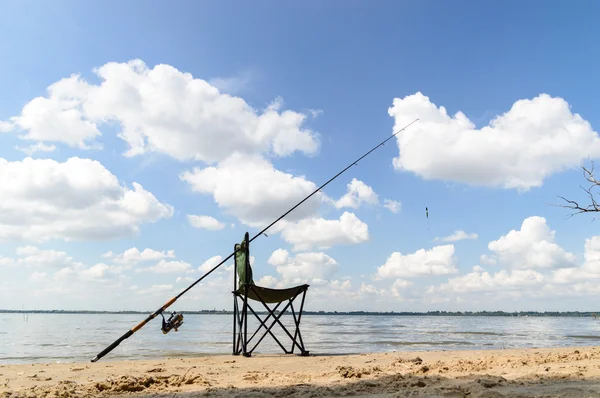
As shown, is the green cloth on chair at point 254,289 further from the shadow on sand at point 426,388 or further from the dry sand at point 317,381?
the shadow on sand at point 426,388

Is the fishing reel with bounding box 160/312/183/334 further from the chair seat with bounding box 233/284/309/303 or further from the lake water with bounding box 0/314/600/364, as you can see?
the lake water with bounding box 0/314/600/364

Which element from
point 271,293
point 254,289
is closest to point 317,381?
point 254,289

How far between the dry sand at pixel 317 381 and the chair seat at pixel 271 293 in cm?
279

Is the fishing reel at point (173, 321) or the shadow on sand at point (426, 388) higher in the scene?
the fishing reel at point (173, 321)

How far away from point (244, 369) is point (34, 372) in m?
5.38

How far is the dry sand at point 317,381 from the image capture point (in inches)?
275

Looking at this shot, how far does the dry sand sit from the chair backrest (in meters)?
2.99

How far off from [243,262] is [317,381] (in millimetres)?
6287

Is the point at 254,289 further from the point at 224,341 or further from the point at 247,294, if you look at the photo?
the point at 224,341

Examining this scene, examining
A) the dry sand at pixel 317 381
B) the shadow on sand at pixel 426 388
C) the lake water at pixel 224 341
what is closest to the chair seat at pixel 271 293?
the dry sand at pixel 317 381

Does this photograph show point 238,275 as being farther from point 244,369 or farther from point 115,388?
point 115,388

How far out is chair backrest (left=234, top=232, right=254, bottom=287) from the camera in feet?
46.5

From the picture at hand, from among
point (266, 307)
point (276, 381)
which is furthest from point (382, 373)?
point (266, 307)

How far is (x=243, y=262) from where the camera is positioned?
14352 millimetres
